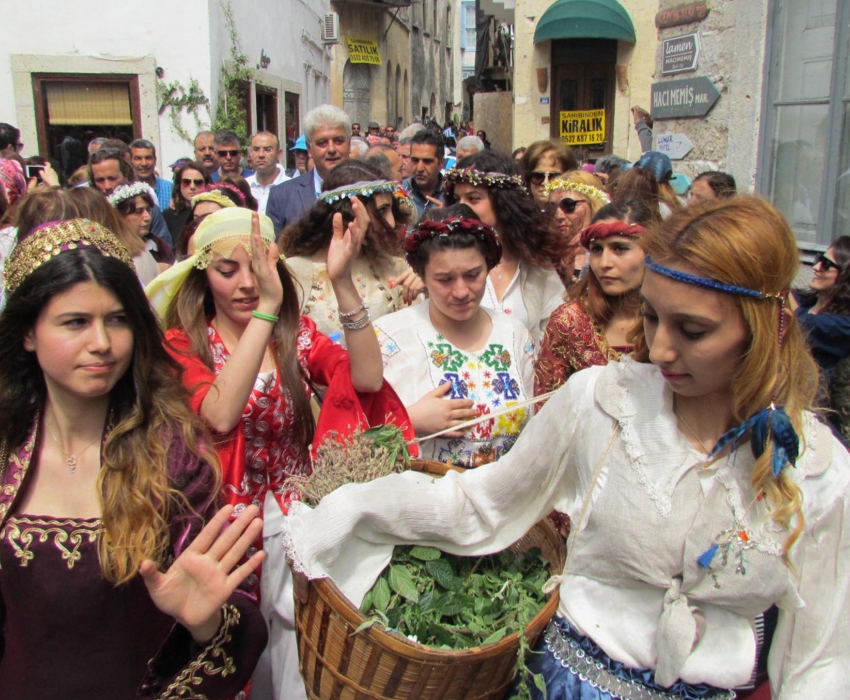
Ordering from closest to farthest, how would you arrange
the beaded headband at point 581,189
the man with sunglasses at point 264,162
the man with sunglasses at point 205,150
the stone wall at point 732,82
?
the beaded headband at point 581,189 → the stone wall at point 732,82 → the man with sunglasses at point 264,162 → the man with sunglasses at point 205,150

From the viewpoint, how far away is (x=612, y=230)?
10.5ft

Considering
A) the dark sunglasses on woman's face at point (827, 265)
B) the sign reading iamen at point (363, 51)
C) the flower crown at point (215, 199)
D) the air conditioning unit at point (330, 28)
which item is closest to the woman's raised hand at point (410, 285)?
the flower crown at point (215, 199)

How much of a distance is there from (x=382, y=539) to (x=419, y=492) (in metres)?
0.14

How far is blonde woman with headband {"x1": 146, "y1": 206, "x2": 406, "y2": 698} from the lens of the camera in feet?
8.04

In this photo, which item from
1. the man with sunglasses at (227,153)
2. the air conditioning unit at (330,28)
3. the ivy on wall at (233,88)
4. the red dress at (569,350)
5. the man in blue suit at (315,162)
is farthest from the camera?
the air conditioning unit at (330,28)

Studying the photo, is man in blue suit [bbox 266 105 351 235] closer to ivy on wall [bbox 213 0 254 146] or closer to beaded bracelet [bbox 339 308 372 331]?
beaded bracelet [bbox 339 308 372 331]

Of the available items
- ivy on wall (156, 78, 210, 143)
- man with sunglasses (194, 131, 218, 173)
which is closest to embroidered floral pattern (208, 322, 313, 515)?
man with sunglasses (194, 131, 218, 173)

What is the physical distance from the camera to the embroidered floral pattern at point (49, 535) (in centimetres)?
175

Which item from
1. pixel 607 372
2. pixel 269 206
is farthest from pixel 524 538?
pixel 269 206

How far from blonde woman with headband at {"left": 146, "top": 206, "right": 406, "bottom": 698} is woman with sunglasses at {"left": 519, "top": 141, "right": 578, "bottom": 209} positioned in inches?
150

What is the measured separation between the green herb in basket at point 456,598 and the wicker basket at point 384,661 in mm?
49

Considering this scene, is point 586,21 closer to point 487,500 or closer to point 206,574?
point 487,500

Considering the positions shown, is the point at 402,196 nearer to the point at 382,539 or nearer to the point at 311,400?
the point at 311,400

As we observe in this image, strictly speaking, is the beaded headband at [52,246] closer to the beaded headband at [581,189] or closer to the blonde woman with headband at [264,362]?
the blonde woman with headband at [264,362]
